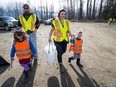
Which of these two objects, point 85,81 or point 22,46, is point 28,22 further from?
point 85,81

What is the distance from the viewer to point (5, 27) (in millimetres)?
17500

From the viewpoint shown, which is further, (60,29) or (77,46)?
(77,46)

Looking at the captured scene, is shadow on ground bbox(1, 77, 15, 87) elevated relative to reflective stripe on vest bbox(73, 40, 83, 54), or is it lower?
lower

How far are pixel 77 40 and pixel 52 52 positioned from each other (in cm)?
103

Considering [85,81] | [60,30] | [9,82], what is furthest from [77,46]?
[9,82]

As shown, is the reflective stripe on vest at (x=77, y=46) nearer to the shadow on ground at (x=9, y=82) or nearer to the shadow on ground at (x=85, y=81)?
the shadow on ground at (x=85, y=81)

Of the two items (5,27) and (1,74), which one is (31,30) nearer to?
(1,74)

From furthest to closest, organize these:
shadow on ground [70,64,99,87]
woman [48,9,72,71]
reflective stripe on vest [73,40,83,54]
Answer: reflective stripe on vest [73,40,83,54] < woman [48,9,72,71] < shadow on ground [70,64,99,87]

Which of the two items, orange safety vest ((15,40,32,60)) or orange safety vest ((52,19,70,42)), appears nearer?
orange safety vest ((15,40,32,60))

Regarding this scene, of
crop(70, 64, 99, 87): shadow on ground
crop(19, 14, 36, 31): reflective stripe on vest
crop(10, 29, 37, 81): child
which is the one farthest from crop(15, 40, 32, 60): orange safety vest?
crop(70, 64, 99, 87): shadow on ground

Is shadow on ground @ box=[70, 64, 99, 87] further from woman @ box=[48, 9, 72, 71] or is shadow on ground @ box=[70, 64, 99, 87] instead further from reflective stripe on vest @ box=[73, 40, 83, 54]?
woman @ box=[48, 9, 72, 71]

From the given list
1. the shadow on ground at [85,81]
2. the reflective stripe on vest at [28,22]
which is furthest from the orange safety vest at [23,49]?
the shadow on ground at [85,81]

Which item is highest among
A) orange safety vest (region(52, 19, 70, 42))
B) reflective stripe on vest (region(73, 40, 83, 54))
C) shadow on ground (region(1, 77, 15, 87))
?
orange safety vest (region(52, 19, 70, 42))

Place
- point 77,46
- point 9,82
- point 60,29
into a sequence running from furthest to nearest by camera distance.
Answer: point 77,46 < point 60,29 < point 9,82
